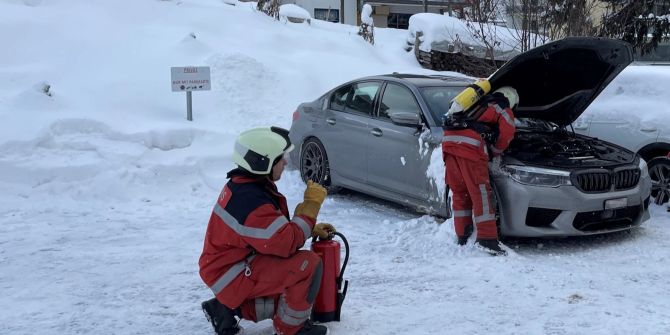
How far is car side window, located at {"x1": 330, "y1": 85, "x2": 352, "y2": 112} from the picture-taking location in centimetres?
770

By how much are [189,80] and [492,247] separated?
Result: 18.4ft

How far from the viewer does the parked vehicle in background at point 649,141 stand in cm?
686

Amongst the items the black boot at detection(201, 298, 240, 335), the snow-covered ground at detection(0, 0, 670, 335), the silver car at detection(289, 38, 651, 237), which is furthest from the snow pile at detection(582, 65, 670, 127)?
the black boot at detection(201, 298, 240, 335)

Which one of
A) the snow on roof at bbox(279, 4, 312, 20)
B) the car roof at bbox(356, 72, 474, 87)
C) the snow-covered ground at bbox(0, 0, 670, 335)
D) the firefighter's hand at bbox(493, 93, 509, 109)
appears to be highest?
the snow on roof at bbox(279, 4, 312, 20)

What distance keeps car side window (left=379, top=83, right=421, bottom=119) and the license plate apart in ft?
6.27

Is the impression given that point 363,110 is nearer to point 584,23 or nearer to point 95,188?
point 95,188

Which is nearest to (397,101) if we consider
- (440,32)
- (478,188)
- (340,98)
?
(340,98)

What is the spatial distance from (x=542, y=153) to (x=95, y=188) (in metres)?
4.81

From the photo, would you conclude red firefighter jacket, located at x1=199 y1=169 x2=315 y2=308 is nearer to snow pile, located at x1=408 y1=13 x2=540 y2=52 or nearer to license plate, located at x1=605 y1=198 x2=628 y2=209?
license plate, located at x1=605 y1=198 x2=628 y2=209

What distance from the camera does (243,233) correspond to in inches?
139

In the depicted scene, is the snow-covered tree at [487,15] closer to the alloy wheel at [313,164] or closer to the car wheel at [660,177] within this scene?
the alloy wheel at [313,164]

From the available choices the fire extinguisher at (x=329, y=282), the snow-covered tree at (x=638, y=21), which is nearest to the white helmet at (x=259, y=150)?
the fire extinguisher at (x=329, y=282)

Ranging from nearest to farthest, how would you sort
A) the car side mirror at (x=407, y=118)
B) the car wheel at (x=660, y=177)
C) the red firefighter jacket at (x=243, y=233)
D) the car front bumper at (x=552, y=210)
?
the red firefighter jacket at (x=243, y=233)
the car front bumper at (x=552, y=210)
the car side mirror at (x=407, y=118)
the car wheel at (x=660, y=177)

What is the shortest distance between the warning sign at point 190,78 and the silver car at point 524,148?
2473 mm
